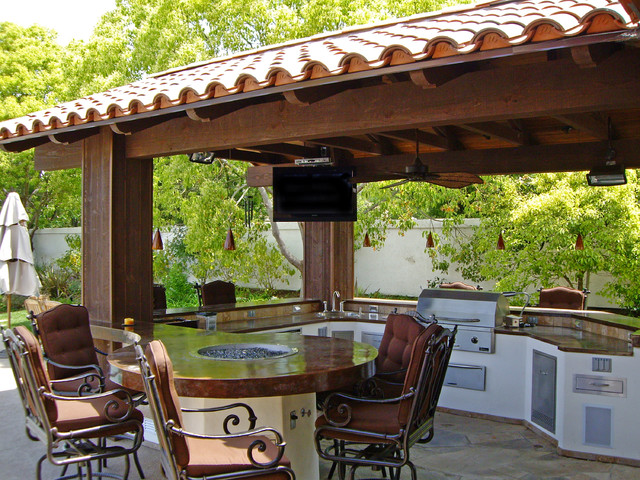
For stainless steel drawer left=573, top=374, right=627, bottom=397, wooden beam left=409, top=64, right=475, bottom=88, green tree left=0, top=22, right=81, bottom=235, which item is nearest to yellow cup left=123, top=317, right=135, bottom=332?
wooden beam left=409, top=64, right=475, bottom=88

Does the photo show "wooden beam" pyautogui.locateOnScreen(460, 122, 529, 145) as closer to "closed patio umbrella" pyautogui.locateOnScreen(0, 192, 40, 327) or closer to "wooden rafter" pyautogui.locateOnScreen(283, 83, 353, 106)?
"wooden rafter" pyautogui.locateOnScreen(283, 83, 353, 106)

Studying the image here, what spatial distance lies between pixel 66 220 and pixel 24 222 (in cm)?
1142

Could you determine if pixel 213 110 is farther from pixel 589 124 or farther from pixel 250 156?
pixel 250 156

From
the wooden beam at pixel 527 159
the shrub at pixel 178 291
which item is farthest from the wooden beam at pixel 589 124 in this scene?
the shrub at pixel 178 291

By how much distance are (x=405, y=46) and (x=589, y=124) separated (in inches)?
104

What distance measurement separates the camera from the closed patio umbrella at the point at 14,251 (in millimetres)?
8828

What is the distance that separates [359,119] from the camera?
4.11 meters

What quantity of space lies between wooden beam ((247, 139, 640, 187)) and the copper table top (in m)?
2.40

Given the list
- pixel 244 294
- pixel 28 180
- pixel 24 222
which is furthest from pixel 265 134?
pixel 28 180

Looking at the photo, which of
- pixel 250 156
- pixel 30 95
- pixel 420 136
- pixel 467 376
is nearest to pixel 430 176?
pixel 420 136

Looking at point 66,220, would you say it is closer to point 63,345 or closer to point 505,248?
point 505,248

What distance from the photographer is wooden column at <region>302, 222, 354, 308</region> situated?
26.6 ft

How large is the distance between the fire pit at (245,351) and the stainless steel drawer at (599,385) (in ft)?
7.90

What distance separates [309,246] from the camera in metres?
8.30
